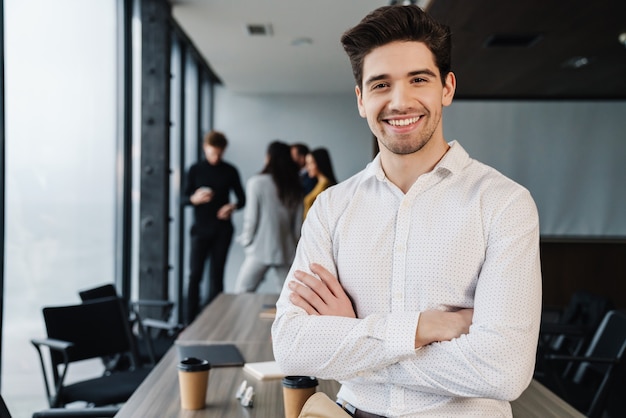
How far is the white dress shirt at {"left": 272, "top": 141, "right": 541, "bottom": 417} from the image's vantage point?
137cm

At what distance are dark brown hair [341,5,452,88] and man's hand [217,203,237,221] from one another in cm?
480

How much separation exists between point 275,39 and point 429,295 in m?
5.73

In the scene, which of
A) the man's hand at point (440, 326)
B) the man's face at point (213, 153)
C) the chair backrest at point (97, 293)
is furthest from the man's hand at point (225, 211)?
the man's hand at point (440, 326)

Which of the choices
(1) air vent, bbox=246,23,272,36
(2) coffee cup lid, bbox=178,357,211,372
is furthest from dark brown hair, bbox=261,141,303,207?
(2) coffee cup lid, bbox=178,357,211,372

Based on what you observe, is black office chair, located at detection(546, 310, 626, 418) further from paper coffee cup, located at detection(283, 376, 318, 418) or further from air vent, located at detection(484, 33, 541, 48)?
air vent, located at detection(484, 33, 541, 48)

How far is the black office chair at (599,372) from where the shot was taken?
2.81 m

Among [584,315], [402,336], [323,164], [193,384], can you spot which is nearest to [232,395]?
[193,384]

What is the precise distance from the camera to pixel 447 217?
4.88 feet

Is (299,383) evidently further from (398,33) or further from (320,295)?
(398,33)

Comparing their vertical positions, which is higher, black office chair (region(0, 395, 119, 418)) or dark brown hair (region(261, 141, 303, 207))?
dark brown hair (region(261, 141, 303, 207))

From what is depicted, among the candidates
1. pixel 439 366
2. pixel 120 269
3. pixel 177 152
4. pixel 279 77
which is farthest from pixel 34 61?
pixel 279 77

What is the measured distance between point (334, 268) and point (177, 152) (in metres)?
6.06

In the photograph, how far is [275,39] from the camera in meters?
6.86

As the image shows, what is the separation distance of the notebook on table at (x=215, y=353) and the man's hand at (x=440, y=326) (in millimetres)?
954
